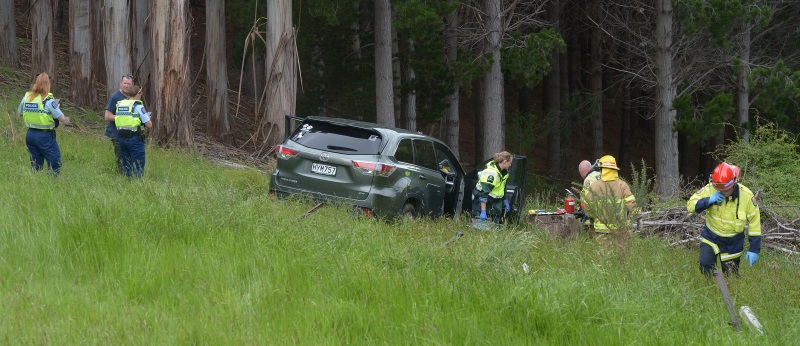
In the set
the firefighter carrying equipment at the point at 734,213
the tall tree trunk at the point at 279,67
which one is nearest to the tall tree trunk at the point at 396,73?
the tall tree trunk at the point at 279,67

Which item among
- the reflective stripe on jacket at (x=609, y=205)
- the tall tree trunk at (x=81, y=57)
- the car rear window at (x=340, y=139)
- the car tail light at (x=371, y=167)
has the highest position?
the tall tree trunk at (x=81, y=57)

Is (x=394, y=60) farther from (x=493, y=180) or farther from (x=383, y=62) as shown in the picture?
(x=493, y=180)

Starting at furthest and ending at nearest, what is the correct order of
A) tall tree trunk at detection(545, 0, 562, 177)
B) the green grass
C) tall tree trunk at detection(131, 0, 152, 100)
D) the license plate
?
tall tree trunk at detection(545, 0, 562, 177)
tall tree trunk at detection(131, 0, 152, 100)
the license plate
the green grass

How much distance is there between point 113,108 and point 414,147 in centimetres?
395

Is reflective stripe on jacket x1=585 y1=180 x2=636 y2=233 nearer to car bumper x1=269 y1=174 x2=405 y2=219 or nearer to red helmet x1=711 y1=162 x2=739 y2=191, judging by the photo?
red helmet x1=711 y1=162 x2=739 y2=191

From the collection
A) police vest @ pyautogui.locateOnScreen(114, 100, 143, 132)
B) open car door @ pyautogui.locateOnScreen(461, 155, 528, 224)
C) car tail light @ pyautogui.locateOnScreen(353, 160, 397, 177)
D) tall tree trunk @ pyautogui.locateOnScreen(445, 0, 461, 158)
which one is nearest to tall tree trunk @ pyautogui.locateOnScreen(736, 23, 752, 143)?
tall tree trunk @ pyautogui.locateOnScreen(445, 0, 461, 158)

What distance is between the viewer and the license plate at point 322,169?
11914mm

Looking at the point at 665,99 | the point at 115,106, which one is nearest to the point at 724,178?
the point at 115,106

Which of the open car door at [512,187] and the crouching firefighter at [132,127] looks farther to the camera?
the open car door at [512,187]

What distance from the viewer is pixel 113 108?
12766mm

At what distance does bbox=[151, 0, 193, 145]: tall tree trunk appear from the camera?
19031mm

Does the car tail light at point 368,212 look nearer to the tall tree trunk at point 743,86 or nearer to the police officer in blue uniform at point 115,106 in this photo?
the police officer in blue uniform at point 115,106

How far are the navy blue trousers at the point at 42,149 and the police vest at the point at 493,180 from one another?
5.36 m

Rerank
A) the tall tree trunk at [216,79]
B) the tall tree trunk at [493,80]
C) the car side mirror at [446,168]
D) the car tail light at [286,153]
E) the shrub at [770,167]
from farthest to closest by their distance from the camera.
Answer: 1. the tall tree trunk at [493,80]
2. the tall tree trunk at [216,79]
3. the shrub at [770,167]
4. the car side mirror at [446,168]
5. the car tail light at [286,153]
